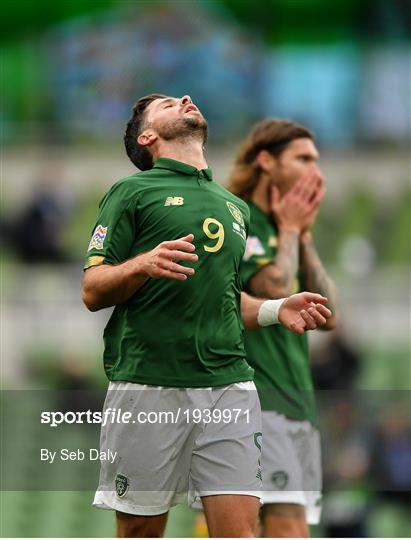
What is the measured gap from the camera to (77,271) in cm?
1491

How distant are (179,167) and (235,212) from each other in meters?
0.30

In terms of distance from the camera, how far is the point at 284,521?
6.61 m

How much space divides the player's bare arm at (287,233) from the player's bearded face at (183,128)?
1.11 metres

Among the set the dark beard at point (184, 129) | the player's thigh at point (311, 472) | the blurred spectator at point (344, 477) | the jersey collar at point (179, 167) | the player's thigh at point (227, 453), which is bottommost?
the blurred spectator at point (344, 477)

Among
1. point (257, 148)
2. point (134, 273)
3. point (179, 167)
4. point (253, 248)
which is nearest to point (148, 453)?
point (134, 273)

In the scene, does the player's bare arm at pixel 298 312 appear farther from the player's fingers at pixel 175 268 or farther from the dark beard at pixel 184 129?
the dark beard at pixel 184 129

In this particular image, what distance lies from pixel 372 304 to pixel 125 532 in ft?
31.6

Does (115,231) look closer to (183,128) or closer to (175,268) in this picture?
(175,268)

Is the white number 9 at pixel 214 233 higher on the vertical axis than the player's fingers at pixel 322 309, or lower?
higher

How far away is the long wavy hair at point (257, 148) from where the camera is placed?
699 cm

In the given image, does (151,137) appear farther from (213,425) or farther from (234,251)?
(213,425)

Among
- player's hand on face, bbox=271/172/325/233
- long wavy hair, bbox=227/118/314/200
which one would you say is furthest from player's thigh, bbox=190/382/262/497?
long wavy hair, bbox=227/118/314/200

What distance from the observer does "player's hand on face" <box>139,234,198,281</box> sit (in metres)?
4.96

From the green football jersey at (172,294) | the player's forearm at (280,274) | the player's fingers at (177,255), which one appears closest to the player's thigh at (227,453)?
the green football jersey at (172,294)
